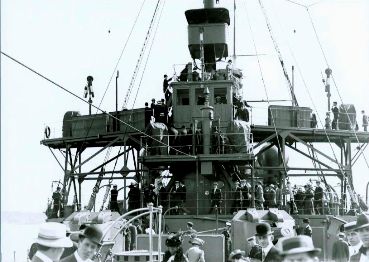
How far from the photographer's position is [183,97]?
24453mm

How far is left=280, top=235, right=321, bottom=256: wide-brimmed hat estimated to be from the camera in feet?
16.0

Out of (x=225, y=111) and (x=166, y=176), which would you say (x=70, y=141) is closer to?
(x=166, y=176)

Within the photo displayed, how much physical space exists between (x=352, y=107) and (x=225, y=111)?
7.54 meters

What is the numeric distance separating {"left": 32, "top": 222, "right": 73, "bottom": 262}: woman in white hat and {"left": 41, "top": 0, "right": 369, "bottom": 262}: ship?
1063cm

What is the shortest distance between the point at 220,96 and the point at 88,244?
61.9ft

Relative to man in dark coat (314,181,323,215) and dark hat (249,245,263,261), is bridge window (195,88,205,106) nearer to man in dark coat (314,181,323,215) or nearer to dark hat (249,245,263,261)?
man in dark coat (314,181,323,215)

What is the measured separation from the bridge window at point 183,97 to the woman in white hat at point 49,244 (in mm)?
18852

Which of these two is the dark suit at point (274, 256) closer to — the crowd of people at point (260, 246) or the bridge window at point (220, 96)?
the crowd of people at point (260, 246)

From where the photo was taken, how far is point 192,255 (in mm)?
10539

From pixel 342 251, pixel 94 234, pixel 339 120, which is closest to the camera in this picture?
pixel 94 234

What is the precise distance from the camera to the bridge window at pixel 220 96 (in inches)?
949

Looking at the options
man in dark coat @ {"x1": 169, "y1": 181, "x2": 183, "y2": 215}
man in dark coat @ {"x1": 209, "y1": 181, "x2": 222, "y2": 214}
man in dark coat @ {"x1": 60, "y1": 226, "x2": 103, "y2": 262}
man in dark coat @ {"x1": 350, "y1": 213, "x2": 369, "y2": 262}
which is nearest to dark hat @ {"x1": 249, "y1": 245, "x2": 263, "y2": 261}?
man in dark coat @ {"x1": 350, "y1": 213, "x2": 369, "y2": 262}

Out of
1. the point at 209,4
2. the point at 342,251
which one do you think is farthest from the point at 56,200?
the point at 342,251

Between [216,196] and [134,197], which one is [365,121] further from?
[134,197]
